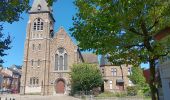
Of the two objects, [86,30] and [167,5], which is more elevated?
[167,5]

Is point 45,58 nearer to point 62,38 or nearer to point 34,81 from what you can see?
point 34,81

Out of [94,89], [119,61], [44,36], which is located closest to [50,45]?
[44,36]

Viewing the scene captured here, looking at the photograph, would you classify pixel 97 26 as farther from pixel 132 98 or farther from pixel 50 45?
pixel 50 45

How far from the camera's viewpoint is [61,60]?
177ft

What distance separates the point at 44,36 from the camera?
54719mm

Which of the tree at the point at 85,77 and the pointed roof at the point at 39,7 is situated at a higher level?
the pointed roof at the point at 39,7

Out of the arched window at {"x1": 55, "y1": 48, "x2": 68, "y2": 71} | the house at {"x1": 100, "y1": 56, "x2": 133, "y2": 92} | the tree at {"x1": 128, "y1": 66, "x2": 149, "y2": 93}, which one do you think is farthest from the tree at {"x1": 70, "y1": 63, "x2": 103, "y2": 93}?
the house at {"x1": 100, "y1": 56, "x2": 133, "y2": 92}

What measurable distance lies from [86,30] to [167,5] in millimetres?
4082

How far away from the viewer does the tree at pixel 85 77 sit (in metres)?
44.2

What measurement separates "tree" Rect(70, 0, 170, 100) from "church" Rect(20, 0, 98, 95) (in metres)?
39.6

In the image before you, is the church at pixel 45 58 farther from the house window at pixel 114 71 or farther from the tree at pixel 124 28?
the tree at pixel 124 28

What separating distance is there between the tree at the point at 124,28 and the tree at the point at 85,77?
3087 centimetres

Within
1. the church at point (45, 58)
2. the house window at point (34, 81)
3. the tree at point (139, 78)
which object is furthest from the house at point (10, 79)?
the tree at point (139, 78)

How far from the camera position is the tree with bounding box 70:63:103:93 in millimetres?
44188
